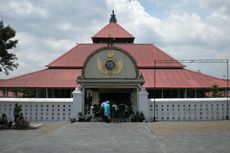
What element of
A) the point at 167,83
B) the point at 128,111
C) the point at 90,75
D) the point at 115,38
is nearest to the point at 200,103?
the point at 128,111

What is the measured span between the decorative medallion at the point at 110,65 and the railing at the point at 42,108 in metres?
2.98

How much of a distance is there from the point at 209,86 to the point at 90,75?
17.6m

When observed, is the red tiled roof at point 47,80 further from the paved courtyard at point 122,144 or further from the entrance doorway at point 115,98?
the paved courtyard at point 122,144

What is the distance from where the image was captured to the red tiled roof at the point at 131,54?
46.7 metres

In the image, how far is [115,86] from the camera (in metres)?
27.7

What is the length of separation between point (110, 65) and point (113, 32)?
85.3ft

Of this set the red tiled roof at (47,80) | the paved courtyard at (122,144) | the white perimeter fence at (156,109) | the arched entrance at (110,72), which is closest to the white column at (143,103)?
the white perimeter fence at (156,109)

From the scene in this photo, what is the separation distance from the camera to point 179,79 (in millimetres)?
43406

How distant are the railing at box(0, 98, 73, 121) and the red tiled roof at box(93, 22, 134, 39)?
26.8 meters

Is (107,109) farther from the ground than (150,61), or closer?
closer

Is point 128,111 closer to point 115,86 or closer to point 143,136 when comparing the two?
point 115,86

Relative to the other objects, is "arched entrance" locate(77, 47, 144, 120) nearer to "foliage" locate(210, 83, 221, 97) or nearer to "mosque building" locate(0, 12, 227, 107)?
"mosque building" locate(0, 12, 227, 107)

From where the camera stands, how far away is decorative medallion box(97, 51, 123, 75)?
28219mm

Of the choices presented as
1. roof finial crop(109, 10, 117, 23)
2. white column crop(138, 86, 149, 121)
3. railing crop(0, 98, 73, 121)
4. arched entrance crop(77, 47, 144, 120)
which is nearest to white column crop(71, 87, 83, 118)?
railing crop(0, 98, 73, 121)
